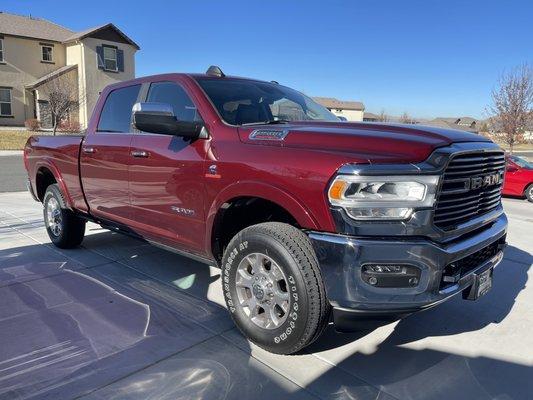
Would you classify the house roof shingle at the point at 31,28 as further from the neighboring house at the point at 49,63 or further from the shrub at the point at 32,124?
the shrub at the point at 32,124

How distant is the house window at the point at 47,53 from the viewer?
109ft

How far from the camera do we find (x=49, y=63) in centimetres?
3362

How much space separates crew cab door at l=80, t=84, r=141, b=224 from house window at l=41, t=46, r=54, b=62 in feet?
108

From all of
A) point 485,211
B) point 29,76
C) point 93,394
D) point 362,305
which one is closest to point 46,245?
point 93,394

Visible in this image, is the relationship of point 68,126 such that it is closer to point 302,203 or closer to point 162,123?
point 162,123

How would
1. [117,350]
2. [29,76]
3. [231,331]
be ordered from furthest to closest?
[29,76] < [231,331] < [117,350]

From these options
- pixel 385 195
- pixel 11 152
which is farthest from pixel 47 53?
pixel 385 195

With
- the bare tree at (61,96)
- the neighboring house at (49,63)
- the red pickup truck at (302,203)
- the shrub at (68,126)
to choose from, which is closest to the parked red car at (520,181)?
the red pickup truck at (302,203)

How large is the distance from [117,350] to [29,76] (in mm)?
34609

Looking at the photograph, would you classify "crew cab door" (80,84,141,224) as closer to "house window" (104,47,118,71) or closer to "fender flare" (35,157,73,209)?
"fender flare" (35,157,73,209)

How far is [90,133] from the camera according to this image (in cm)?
506

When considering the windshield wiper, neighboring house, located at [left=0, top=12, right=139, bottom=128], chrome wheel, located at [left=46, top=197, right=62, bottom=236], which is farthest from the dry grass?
the windshield wiper

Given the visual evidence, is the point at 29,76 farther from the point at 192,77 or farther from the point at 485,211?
the point at 485,211

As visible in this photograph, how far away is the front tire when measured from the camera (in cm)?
282
